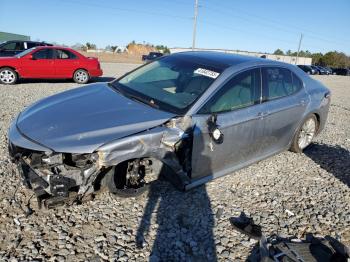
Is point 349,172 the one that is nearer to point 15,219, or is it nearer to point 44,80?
point 15,219

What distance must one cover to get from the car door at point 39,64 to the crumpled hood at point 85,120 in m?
8.61

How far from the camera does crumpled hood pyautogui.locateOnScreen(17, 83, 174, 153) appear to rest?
2.89 metres

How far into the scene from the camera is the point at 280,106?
14.6 ft

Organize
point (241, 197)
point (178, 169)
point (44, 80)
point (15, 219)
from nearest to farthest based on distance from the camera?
point (15, 219)
point (178, 169)
point (241, 197)
point (44, 80)

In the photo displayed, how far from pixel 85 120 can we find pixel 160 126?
0.76 metres

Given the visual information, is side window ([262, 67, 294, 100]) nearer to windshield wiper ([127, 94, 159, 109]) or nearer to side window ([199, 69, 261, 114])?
side window ([199, 69, 261, 114])

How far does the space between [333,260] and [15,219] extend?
3045mm

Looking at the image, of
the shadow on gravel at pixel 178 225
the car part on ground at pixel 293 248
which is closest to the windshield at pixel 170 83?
the shadow on gravel at pixel 178 225

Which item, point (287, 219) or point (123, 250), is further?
point (287, 219)

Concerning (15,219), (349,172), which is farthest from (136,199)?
(349,172)

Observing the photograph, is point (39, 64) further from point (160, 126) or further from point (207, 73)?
point (160, 126)

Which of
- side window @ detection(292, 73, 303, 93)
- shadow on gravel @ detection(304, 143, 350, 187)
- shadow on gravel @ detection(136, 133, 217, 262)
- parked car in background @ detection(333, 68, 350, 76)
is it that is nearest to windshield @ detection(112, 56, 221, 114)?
shadow on gravel @ detection(136, 133, 217, 262)

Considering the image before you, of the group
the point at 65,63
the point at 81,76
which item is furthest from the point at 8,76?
the point at 81,76

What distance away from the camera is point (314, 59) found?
93375 millimetres
